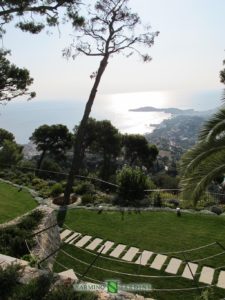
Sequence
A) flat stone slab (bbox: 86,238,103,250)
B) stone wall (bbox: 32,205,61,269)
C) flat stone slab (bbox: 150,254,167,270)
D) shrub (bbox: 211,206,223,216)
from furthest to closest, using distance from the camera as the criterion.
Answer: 1. shrub (bbox: 211,206,223,216)
2. flat stone slab (bbox: 86,238,103,250)
3. flat stone slab (bbox: 150,254,167,270)
4. stone wall (bbox: 32,205,61,269)

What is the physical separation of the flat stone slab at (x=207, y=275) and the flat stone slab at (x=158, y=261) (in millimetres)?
939

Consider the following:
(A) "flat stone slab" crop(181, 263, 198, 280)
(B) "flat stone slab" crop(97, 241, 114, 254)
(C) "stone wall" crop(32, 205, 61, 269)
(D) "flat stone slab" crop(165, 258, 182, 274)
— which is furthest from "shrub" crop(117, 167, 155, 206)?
(A) "flat stone slab" crop(181, 263, 198, 280)

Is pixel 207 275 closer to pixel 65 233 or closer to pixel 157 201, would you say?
pixel 65 233

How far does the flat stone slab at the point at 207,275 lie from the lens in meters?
7.18

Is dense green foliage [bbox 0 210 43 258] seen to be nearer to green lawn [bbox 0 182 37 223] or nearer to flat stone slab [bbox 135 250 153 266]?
flat stone slab [bbox 135 250 153 266]

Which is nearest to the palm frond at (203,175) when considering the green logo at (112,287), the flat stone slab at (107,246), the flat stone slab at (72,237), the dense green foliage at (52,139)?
the flat stone slab at (107,246)

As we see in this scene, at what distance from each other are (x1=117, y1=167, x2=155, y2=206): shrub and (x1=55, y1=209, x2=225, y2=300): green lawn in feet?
5.51

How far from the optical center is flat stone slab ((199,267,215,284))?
7.18 m

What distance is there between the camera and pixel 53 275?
5273mm

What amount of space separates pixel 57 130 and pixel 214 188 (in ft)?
60.8

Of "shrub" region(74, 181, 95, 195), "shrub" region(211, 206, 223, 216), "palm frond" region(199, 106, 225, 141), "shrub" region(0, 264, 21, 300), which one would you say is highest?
"palm frond" region(199, 106, 225, 141)

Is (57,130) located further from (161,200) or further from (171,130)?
(171,130)

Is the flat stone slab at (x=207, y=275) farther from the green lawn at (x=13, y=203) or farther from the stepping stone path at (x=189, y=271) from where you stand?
the green lawn at (x=13, y=203)

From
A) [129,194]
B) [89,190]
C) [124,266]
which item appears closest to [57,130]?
[89,190]
